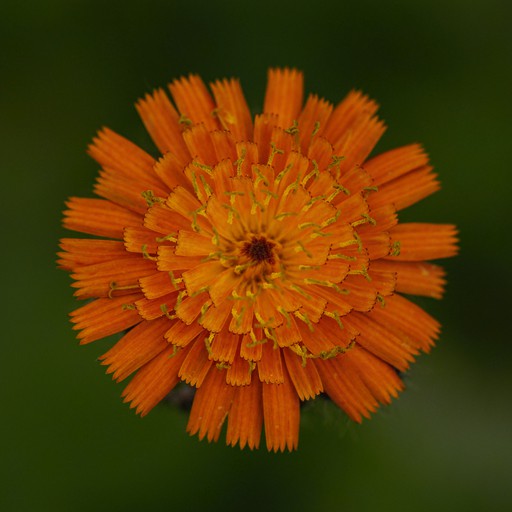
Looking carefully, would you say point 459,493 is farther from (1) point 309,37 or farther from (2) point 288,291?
(1) point 309,37

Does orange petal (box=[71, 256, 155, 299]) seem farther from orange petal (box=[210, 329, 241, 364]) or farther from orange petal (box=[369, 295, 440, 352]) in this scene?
orange petal (box=[369, 295, 440, 352])

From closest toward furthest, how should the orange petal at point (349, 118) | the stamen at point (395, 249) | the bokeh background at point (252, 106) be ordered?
the stamen at point (395, 249) < the orange petal at point (349, 118) < the bokeh background at point (252, 106)

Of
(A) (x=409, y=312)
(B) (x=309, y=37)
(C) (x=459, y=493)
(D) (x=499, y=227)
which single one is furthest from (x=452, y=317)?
(B) (x=309, y=37)

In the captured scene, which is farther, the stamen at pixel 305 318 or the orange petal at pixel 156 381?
the orange petal at pixel 156 381

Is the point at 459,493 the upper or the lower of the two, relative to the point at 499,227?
lower

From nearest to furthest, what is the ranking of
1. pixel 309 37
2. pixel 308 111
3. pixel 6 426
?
1. pixel 308 111
2. pixel 6 426
3. pixel 309 37

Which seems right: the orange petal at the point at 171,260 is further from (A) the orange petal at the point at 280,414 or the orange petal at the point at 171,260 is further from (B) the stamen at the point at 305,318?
(A) the orange petal at the point at 280,414

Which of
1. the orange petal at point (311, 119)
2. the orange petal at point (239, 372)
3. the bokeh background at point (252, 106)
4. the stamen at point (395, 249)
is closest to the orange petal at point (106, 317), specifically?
the orange petal at point (239, 372)
